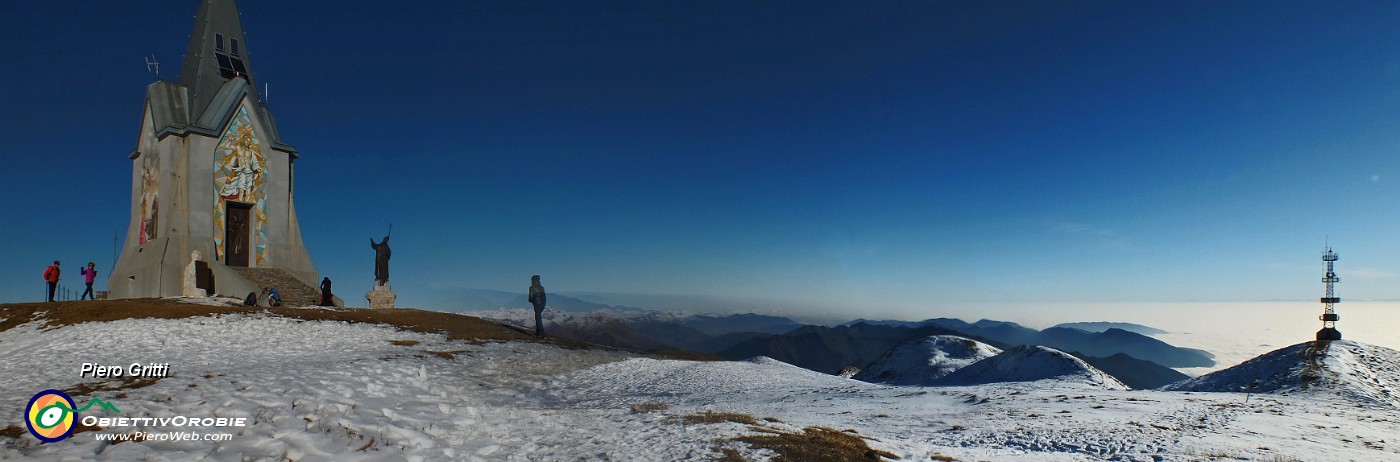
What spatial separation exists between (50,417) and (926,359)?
104 feet

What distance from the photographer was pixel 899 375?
32.2 meters

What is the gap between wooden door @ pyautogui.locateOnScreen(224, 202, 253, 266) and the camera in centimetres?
3516

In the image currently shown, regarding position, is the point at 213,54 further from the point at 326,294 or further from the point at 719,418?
the point at 719,418

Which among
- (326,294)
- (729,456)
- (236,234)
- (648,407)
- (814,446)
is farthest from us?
(236,234)

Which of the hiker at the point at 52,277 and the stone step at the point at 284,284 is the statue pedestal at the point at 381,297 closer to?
the stone step at the point at 284,284

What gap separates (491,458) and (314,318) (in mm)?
17905

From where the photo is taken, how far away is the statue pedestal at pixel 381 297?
3106 centimetres

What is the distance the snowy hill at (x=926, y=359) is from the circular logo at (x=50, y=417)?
93.1 ft

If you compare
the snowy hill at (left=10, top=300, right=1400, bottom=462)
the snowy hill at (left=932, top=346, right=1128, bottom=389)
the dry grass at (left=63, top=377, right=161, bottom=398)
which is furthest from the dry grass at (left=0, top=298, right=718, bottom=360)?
the snowy hill at (left=932, top=346, right=1128, bottom=389)

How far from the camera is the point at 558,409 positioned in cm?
1138

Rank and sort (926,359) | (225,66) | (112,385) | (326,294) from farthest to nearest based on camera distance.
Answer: (225,66) → (926,359) → (326,294) → (112,385)

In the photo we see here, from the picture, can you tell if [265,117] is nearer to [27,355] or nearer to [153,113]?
[153,113]

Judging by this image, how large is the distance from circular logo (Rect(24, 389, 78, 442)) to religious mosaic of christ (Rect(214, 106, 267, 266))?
33.1 m

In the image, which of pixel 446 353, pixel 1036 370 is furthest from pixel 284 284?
pixel 1036 370
